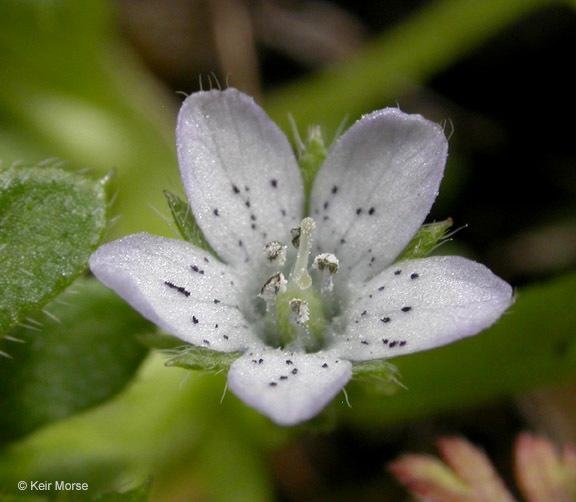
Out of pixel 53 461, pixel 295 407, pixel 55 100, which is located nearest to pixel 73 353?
pixel 53 461

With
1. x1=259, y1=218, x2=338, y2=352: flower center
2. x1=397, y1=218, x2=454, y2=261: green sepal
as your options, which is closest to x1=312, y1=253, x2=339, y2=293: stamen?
x1=259, y1=218, x2=338, y2=352: flower center

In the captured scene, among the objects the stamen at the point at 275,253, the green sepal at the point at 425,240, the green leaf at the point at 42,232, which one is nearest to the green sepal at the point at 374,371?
the green sepal at the point at 425,240

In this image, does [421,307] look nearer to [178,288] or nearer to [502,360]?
[178,288]

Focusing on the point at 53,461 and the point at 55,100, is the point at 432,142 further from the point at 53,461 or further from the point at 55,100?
the point at 55,100

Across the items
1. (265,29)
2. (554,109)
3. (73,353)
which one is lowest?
(73,353)

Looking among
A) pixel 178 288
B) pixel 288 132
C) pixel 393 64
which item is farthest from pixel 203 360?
pixel 393 64

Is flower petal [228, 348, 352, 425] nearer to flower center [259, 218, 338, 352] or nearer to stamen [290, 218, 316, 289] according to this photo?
flower center [259, 218, 338, 352]
